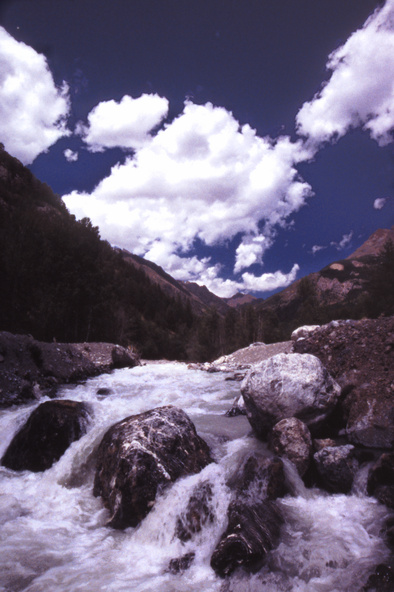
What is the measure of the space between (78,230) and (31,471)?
30.8 metres

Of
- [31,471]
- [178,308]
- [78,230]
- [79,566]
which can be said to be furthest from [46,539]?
[178,308]

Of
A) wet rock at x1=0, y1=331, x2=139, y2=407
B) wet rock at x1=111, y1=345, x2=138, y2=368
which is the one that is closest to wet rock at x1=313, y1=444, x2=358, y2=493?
wet rock at x1=0, y1=331, x2=139, y2=407

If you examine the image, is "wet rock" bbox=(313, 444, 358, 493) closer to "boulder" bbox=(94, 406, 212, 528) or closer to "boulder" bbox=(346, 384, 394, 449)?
"boulder" bbox=(346, 384, 394, 449)

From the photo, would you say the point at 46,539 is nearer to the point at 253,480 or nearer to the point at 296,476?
the point at 253,480

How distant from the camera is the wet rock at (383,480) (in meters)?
4.61

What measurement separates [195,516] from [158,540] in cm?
70

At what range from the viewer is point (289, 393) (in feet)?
22.4

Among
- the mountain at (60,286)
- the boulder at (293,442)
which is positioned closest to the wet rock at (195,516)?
the boulder at (293,442)

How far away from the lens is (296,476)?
5418 millimetres

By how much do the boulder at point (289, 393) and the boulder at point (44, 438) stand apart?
4.91 meters

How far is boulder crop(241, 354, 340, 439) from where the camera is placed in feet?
22.0

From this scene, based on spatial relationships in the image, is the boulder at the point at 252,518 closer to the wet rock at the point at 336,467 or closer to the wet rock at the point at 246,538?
the wet rock at the point at 246,538

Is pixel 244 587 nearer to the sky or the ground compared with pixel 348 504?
nearer to the ground

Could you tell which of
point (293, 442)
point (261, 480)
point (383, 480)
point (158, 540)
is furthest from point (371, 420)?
point (158, 540)
